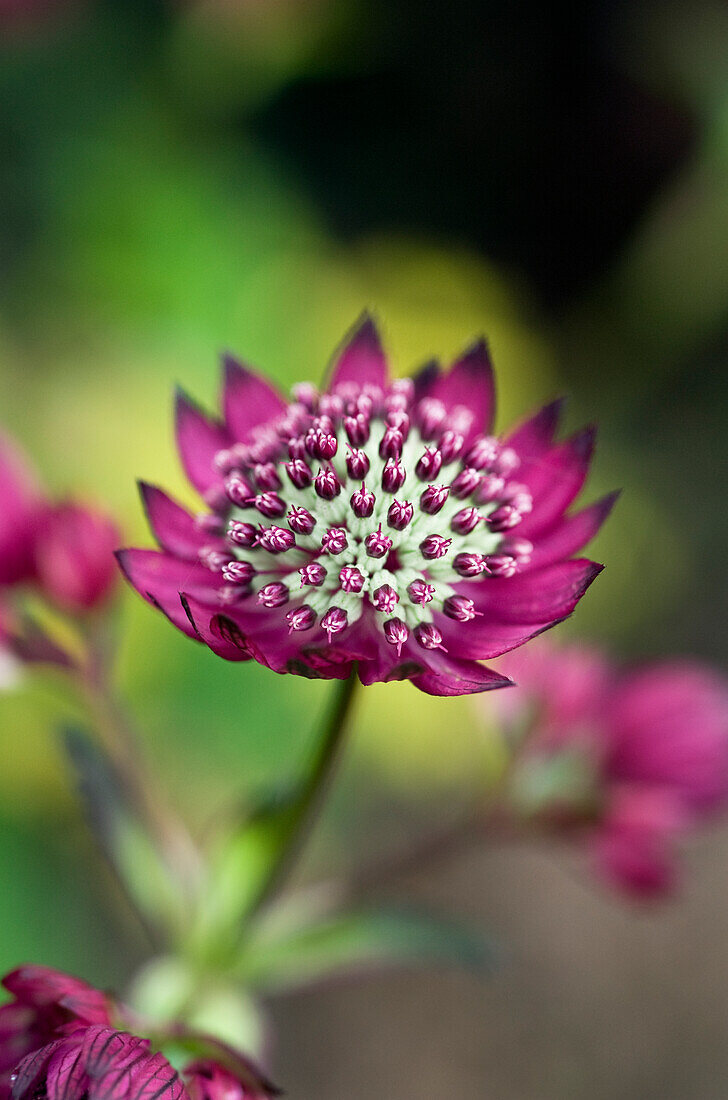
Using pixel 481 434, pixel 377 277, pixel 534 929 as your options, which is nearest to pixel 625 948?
pixel 534 929

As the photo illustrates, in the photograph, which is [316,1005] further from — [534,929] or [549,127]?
[549,127]

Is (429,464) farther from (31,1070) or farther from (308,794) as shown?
(31,1070)

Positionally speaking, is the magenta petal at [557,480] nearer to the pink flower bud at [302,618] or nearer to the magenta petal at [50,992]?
the pink flower bud at [302,618]

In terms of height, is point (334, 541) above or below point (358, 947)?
above

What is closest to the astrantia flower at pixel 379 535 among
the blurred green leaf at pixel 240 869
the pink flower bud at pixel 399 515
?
the pink flower bud at pixel 399 515

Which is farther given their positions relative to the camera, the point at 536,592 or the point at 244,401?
the point at 244,401

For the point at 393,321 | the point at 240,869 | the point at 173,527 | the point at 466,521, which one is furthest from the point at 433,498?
the point at 393,321

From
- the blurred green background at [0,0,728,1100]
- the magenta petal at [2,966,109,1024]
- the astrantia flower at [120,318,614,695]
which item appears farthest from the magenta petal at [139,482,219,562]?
the blurred green background at [0,0,728,1100]
